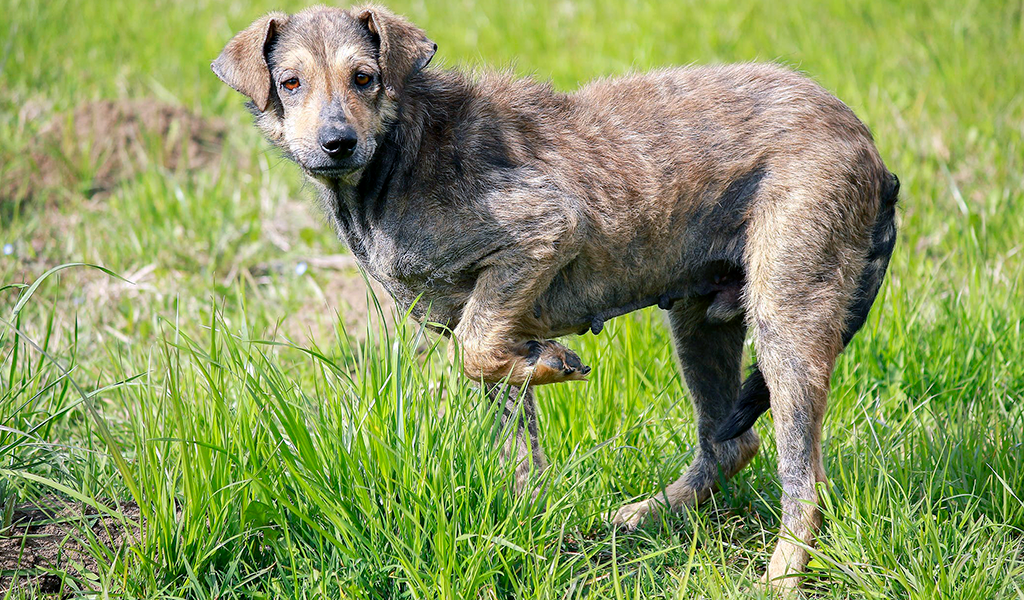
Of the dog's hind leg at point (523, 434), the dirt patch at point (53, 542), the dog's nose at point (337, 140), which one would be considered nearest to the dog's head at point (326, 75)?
the dog's nose at point (337, 140)

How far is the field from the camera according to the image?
10.3 ft

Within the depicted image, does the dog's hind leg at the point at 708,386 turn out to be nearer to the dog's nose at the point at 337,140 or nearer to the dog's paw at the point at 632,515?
the dog's paw at the point at 632,515

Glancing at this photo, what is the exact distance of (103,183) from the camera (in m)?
7.19

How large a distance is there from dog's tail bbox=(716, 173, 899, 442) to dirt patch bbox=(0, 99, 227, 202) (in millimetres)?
4757

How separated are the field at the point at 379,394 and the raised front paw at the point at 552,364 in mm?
230

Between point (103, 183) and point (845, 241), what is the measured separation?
544 cm

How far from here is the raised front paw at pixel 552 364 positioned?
350 cm

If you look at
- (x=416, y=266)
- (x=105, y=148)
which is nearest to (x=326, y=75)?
(x=416, y=266)

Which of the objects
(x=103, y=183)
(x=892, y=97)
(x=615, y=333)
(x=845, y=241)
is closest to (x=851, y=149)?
(x=845, y=241)

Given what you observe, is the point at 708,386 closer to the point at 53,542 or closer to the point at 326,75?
the point at 326,75

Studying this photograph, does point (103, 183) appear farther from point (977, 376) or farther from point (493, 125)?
point (977, 376)

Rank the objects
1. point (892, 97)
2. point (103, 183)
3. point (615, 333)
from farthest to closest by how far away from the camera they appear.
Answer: point (892, 97) → point (103, 183) → point (615, 333)

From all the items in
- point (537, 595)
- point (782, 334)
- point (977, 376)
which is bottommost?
point (977, 376)

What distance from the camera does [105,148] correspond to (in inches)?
285
